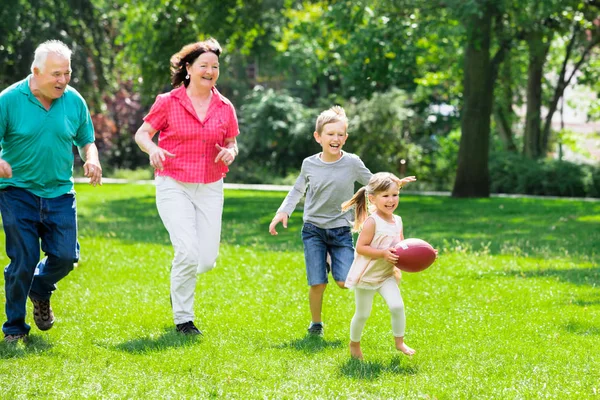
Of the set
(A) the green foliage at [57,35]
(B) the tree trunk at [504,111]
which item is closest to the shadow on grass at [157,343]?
(A) the green foliage at [57,35]

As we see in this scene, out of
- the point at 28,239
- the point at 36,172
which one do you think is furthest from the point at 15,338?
the point at 36,172

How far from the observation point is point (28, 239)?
7051mm

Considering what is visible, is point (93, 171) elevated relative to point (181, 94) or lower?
lower

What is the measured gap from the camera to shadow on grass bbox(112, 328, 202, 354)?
22.7 ft

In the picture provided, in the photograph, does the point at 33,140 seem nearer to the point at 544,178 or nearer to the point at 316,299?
the point at 316,299

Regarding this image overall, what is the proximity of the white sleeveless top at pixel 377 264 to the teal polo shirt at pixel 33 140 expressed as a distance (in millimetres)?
2354

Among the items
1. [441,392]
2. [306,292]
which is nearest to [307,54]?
[306,292]

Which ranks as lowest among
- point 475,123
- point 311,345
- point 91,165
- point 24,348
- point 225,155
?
point 24,348

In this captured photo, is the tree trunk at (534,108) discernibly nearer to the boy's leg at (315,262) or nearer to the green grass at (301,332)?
the green grass at (301,332)

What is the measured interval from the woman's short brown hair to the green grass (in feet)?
6.55

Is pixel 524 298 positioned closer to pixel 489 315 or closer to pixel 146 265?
pixel 489 315

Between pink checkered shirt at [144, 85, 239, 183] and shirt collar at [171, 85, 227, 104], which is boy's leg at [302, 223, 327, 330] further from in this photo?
shirt collar at [171, 85, 227, 104]

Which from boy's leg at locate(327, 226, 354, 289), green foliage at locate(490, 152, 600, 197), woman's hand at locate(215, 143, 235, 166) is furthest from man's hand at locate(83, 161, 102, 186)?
green foliage at locate(490, 152, 600, 197)

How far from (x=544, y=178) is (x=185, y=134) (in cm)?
2213
